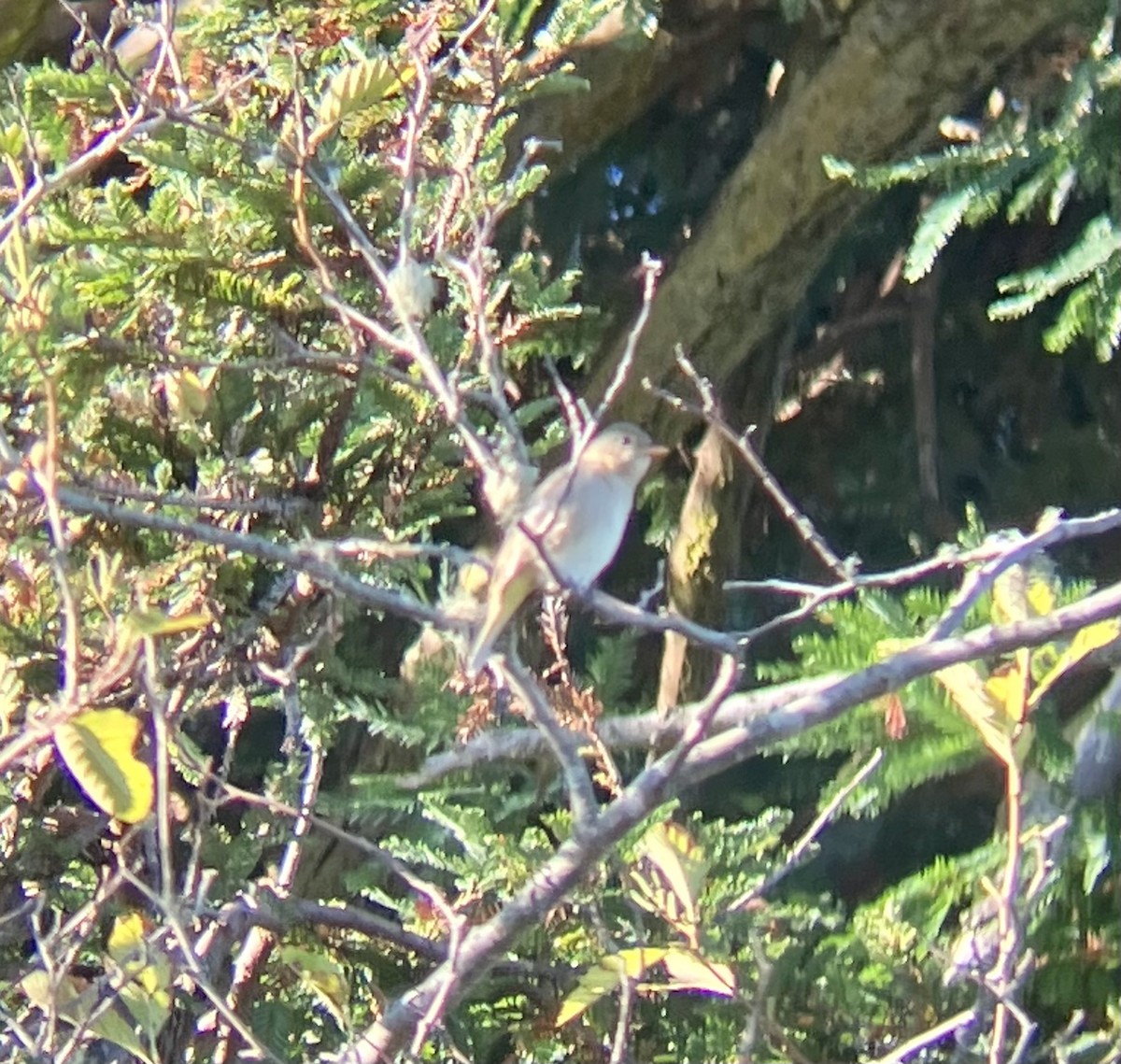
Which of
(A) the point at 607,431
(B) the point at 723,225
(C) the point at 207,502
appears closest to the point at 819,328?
(B) the point at 723,225

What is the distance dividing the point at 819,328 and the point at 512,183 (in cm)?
153

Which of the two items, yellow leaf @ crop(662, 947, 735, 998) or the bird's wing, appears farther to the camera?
the bird's wing

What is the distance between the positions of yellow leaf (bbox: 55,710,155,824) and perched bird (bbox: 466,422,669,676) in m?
0.70

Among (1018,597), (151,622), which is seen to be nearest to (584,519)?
(1018,597)

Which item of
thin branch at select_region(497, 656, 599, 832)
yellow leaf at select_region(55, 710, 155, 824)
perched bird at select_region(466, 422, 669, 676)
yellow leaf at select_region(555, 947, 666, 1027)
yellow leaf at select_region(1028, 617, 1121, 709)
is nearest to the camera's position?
yellow leaf at select_region(55, 710, 155, 824)

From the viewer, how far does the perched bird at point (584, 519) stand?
6.47ft

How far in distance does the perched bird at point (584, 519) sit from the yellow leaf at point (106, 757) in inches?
27.7

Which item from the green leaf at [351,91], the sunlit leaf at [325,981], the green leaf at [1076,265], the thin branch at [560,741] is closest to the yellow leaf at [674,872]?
the thin branch at [560,741]

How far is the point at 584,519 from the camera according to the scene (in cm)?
238

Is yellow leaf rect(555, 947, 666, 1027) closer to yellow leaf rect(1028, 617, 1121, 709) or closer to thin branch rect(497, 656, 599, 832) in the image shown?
thin branch rect(497, 656, 599, 832)

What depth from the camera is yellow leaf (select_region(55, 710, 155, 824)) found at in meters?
1.23

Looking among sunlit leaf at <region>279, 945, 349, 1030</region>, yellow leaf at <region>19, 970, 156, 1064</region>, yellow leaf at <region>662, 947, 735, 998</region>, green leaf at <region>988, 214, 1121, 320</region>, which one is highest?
green leaf at <region>988, 214, 1121, 320</region>

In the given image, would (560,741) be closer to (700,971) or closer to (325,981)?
(700,971)

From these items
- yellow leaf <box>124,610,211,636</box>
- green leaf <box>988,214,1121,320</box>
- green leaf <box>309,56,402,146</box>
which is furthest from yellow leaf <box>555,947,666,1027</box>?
green leaf <box>988,214,1121,320</box>
